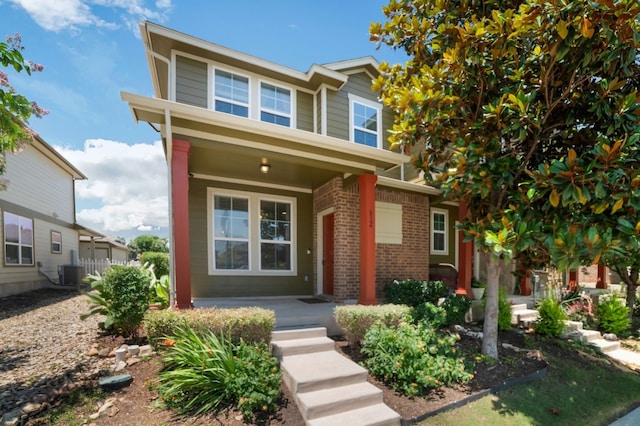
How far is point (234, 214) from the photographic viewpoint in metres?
7.33

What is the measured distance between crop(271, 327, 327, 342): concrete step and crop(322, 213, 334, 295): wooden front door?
10.2 feet

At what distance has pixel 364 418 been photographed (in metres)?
2.97

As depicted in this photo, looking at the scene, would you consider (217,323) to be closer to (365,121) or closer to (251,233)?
(251,233)

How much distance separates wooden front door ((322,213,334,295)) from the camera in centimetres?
759

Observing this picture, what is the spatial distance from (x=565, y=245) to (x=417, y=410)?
243cm

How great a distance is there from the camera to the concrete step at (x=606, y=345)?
238 inches

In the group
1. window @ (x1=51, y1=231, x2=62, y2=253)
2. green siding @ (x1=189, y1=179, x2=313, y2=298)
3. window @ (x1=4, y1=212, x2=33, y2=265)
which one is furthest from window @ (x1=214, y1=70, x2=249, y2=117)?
window @ (x1=51, y1=231, x2=62, y2=253)

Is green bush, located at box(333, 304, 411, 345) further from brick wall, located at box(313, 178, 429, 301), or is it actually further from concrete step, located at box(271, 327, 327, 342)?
brick wall, located at box(313, 178, 429, 301)

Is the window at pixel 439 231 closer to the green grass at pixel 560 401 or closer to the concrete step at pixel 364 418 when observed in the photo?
the green grass at pixel 560 401

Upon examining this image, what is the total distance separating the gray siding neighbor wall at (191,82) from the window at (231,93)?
0.29 meters

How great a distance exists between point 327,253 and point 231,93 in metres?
4.69

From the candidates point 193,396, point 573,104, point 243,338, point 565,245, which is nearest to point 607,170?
point 565,245

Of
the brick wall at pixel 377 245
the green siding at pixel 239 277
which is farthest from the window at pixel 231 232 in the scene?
the brick wall at pixel 377 245

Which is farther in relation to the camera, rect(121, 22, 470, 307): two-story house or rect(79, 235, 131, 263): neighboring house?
rect(79, 235, 131, 263): neighboring house
